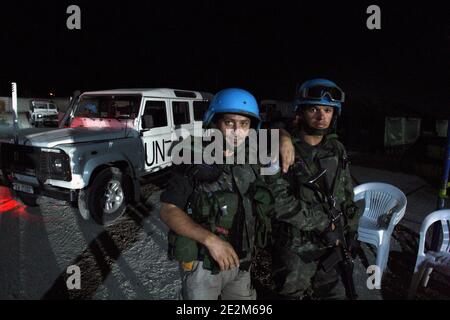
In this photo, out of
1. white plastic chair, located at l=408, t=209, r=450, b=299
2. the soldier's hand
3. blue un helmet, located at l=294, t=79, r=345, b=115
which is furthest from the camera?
white plastic chair, located at l=408, t=209, r=450, b=299

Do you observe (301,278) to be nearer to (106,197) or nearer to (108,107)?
(106,197)

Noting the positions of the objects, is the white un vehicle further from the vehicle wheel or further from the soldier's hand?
the soldier's hand

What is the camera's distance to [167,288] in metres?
2.72

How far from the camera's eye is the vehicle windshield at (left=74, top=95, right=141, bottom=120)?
479 cm

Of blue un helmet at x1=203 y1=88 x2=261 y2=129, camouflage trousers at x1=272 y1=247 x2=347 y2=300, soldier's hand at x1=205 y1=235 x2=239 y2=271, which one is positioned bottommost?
camouflage trousers at x1=272 y1=247 x2=347 y2=300

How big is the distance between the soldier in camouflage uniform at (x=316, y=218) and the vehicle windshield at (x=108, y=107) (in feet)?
11.4

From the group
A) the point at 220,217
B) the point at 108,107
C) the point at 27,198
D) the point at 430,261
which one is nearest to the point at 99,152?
the point at 108,107

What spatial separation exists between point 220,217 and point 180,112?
15.1ft

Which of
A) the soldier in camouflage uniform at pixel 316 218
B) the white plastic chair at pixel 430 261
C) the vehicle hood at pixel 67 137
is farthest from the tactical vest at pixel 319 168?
the vehicle hood at pixel 67 137

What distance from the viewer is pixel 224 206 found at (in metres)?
1.45

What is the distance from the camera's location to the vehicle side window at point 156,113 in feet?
15.4

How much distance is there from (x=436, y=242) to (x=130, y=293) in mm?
3430

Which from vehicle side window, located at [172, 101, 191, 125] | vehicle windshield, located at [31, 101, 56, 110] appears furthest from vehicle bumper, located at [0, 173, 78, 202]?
vehicle windshield, located at [31, 101, 56, 110]

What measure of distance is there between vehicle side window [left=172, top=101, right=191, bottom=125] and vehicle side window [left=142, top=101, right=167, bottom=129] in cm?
27
